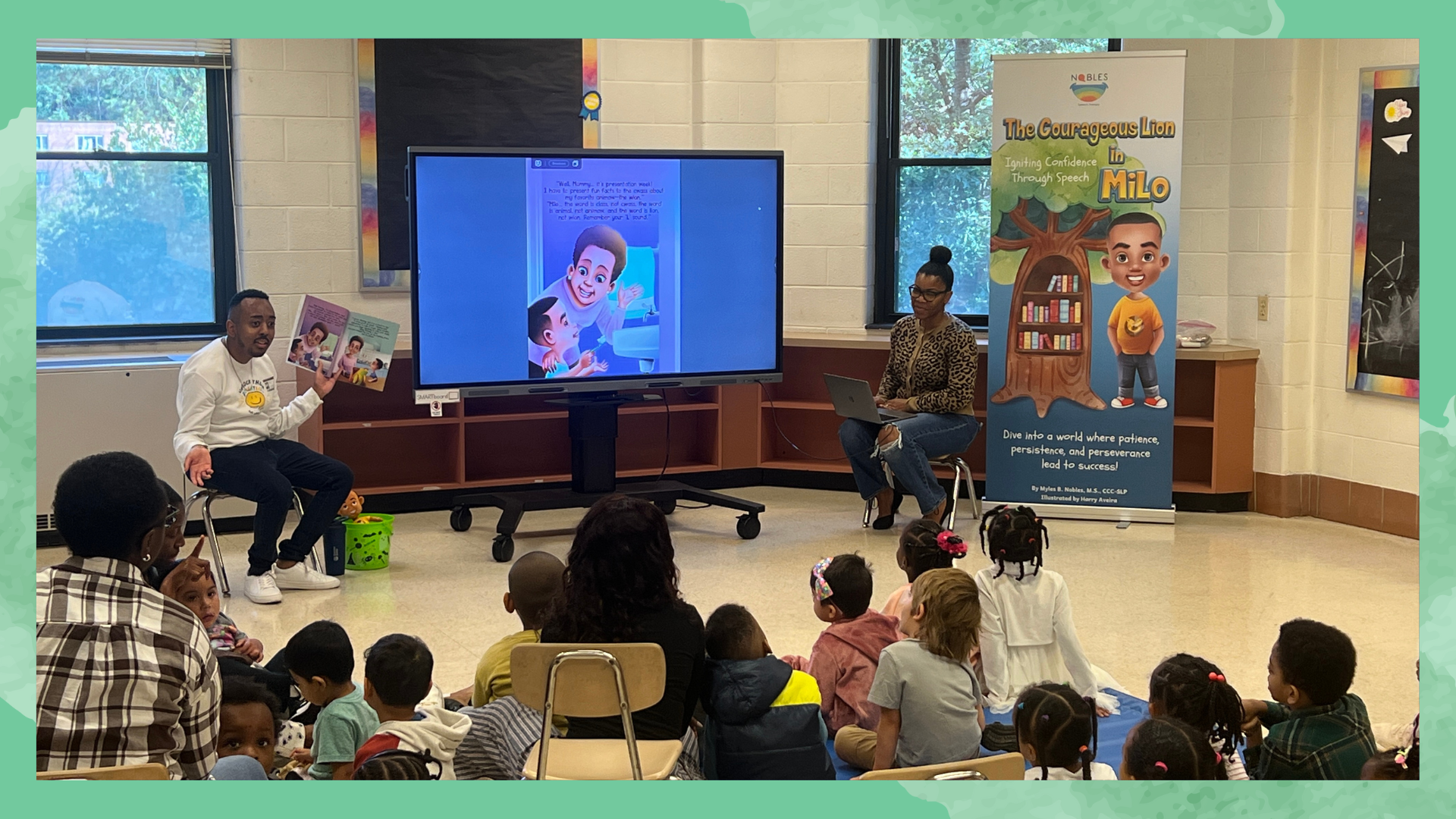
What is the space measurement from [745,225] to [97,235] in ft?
9.27

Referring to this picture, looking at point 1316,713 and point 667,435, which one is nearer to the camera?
→ point 1316,713

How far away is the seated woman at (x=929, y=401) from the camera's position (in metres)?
6.21

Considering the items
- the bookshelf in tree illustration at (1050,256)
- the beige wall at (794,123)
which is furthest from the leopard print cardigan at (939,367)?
the beige wall at (794,123)

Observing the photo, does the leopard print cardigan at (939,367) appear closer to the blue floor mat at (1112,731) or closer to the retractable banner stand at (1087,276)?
the retractable banner stand at (1087,276)

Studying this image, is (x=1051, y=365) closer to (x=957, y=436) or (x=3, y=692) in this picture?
(x=957, y=436)

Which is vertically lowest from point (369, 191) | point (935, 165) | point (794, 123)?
point (369, 191)

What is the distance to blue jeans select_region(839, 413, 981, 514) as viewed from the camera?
6.14 m

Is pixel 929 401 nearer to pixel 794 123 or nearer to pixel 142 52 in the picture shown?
pixel 794 123

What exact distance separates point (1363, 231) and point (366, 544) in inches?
170

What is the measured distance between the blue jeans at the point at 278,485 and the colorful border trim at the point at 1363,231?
13.9 ft

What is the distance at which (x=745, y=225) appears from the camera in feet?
20.7

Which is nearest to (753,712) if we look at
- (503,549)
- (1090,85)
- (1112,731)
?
(1112,731)

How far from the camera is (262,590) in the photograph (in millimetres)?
Result: 5039

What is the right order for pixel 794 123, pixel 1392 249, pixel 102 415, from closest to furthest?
pixel 102 415 → pixel 1392 249 → pixel 794 123
